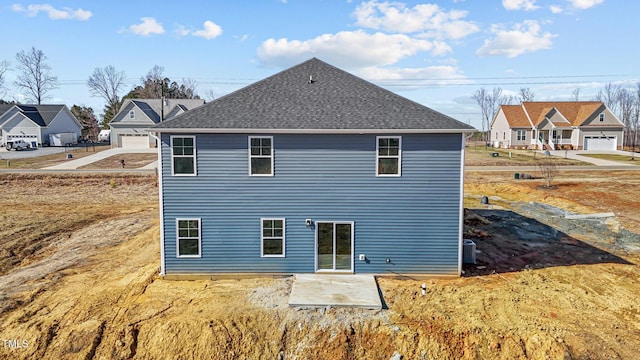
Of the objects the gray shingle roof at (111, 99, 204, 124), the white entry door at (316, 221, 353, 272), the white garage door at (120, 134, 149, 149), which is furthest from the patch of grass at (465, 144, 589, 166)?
the white garage door at (120, 134, 149, 149)

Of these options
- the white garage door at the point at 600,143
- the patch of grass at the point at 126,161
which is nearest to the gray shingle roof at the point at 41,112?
the patch of grass at the point at 126,161

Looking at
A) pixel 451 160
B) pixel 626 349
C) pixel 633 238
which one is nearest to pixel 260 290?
pixel 451 160

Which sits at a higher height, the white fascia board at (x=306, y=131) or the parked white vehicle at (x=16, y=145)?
the white fascia board at (x=306, y=131)

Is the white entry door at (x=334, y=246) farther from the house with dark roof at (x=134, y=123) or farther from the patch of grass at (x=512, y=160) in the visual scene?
the house with dark roof at (x=134, y=123)

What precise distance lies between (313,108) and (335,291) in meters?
6.02

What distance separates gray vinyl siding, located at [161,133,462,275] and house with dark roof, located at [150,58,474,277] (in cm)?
3

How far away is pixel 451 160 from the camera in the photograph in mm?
13141

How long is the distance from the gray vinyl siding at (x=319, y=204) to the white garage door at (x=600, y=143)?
50.4 metres

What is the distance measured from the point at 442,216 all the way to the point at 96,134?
7349 centimetres

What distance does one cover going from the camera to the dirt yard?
9523 mm

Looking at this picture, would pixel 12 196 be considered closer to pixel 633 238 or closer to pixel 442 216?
pixel 442 216

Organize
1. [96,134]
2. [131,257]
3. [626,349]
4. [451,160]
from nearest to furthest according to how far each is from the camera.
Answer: [626,349]
[451,160]
[131,257]
[96,134]

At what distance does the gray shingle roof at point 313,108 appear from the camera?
12.9 m

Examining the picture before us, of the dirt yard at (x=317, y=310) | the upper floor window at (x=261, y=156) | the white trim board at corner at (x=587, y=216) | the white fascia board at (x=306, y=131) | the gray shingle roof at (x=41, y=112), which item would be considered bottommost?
the dirt yard at (x=317, y=310)
